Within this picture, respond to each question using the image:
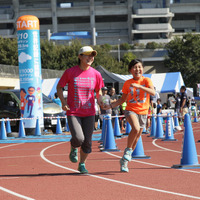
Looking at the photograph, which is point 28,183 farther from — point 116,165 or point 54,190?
point 116,165

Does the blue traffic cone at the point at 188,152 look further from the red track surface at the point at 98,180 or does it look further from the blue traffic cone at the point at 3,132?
the blue traffic cone at the point at 3,132

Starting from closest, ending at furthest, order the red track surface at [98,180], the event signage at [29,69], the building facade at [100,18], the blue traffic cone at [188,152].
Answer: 1. the red track surface at [98,180]
2. the blue traffic cone at [188,152]
3. the event signage at [29,69]
4. the building facade at [100,18]

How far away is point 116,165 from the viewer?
9758 millimetres

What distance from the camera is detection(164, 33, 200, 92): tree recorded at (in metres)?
71.1

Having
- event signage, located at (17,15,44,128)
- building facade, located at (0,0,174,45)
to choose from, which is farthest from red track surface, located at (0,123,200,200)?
building facade, located at (0,0,174,45)

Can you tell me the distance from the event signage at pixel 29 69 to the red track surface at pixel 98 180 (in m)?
10.2

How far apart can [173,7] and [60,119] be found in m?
86.1

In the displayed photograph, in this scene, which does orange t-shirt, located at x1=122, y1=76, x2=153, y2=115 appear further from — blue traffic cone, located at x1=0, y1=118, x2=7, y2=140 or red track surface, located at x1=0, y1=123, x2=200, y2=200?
blue traffic cone, located at x1=0, y1=118, x2=7, y2=140

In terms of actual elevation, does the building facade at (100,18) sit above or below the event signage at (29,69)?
above

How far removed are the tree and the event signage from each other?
51.5 m

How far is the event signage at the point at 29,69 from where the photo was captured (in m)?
21.1

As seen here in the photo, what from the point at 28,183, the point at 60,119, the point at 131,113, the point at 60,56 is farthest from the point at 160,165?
the point at 60,56

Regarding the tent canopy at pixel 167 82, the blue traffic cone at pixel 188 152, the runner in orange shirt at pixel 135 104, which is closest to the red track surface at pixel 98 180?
the blue traffic cone at pixel 188 152

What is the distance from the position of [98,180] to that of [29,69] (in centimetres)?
1414
